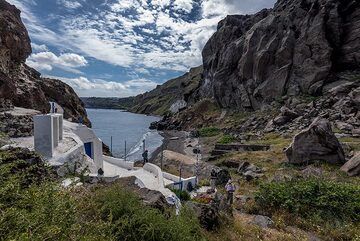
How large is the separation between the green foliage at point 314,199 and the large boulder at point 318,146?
469 inches

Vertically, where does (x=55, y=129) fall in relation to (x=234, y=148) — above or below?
above

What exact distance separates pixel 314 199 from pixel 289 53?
69.4 meters

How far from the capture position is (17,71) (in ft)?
117

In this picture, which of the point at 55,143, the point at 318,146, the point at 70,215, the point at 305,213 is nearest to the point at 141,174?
the point at 55,143

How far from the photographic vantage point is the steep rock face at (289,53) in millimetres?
68188

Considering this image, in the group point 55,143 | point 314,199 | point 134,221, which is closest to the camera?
point 134,221

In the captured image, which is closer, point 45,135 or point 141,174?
point 45,135

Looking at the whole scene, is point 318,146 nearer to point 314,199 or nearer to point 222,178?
point 222,178

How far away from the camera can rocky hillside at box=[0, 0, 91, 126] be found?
29.2 m

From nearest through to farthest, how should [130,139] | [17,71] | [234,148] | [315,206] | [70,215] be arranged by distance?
[70,215] < [315,206] < [17,71] < [234,148] < [130,139]

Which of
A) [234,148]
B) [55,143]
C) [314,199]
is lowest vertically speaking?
[234,148]

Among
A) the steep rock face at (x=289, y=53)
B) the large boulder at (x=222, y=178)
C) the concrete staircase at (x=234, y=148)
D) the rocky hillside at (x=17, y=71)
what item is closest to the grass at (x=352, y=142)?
the concrete staircase at (x=234, y=148)

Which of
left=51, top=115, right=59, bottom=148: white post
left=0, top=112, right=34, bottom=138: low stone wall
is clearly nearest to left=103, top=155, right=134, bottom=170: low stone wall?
left=0, top=112, right=34, bottom=138: low stone wall

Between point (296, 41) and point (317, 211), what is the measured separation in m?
70.1
